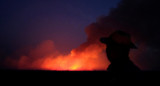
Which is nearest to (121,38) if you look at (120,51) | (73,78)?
(120,51)

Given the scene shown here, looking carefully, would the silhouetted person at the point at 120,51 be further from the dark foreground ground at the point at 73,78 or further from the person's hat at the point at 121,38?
the dark foreground ground at the point at 73,78

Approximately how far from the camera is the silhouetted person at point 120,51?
412cm

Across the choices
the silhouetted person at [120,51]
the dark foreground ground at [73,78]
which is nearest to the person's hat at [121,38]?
the silhouetted person at [120,51]

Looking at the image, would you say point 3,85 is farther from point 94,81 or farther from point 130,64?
point 130,64

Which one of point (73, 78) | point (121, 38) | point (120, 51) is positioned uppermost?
point (121, 38)

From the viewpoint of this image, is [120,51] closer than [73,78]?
No

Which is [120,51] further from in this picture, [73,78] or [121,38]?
[73,78]

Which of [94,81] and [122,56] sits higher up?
[122,56]

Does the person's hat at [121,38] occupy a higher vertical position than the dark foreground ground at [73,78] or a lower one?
higher

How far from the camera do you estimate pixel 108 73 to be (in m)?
4.30

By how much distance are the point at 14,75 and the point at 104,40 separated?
2.45m

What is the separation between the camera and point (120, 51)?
13.7ft

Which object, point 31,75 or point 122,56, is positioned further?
point 122,56

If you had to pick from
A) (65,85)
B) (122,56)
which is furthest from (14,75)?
(122,56)
